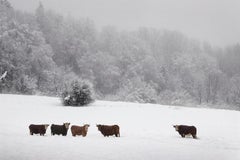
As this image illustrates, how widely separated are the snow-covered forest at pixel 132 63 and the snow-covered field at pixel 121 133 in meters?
12.4

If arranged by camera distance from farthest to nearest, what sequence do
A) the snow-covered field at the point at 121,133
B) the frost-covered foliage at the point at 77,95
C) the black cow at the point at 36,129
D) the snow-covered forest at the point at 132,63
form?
the snow-covered forest at the point at 132,63
the frost-covered foliage at the point at 77,95
the black cow at the point at 36,129
the snow-covered field at the point at 121,133

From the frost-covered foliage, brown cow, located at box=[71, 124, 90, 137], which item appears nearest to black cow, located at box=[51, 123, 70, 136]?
brown cow, located at box=[71, 124, 90, 137]

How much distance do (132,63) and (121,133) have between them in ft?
125

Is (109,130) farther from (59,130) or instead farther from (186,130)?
(186,130)

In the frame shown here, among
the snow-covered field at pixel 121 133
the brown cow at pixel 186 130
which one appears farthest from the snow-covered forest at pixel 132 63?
the brown cow at pixel 186 130

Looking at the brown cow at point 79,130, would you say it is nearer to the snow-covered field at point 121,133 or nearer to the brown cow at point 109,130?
the snow-covered field at point 121,133

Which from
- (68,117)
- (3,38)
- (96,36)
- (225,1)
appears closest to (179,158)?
(225,1)

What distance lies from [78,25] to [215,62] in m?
18.0

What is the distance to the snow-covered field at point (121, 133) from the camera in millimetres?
9383

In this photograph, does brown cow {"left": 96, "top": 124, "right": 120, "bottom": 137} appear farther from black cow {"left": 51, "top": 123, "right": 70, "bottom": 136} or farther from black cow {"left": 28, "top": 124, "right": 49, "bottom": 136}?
black cow {"left": 28, "top": 124, "right": 49, "bottom": 136}

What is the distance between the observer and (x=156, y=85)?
4797 cm

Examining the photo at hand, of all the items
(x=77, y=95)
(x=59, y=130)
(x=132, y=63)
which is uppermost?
(x=132, y=63)

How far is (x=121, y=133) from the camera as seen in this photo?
13.5 metres

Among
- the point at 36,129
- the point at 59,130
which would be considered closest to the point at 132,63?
the point at 59,130
